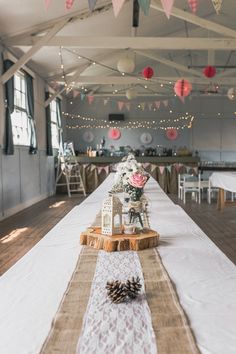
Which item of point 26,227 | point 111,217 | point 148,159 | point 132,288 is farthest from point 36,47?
point 132,288

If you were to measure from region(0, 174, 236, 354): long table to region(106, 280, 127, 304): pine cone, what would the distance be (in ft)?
0.51

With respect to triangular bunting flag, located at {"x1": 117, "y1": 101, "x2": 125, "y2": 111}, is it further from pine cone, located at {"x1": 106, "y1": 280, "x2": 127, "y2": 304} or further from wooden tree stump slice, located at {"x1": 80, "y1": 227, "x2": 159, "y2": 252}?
pine cone, located at {"x1": 106, "y1": 280, "x2": 127, "y2": 304}

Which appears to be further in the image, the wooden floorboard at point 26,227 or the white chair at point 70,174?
the white chair at point 70,174

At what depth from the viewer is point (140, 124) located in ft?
40.9

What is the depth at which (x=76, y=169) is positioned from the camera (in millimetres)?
10344

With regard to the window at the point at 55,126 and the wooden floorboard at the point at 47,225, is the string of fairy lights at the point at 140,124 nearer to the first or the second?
the window at the point at 55,126

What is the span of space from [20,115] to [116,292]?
712cm

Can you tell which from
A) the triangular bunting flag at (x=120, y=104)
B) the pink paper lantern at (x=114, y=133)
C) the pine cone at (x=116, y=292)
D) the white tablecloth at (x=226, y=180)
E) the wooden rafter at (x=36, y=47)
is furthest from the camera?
the pink paper lantern at (x=114, y=133)

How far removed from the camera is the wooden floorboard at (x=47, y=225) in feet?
13.7

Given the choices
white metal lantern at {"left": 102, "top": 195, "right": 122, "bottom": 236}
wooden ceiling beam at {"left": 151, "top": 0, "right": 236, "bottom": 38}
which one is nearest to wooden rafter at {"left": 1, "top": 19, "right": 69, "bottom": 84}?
wooden ceiling beam at {"left": 151, "top": 0, "right": 236, "bottom": 38}

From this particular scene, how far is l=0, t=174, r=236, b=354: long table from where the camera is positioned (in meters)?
0.89

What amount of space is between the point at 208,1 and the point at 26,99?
4392 millimetres

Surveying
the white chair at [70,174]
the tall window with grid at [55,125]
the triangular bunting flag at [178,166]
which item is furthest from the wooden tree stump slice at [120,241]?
the tall window with grid at [55,125]

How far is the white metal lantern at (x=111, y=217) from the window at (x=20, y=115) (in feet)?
19.5
